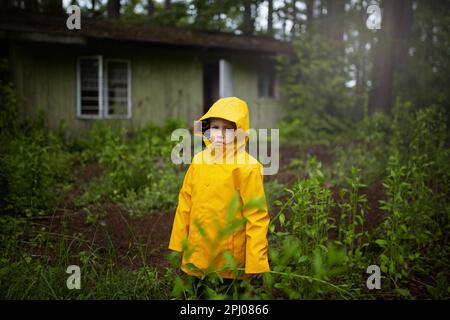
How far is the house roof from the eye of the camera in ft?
31.2

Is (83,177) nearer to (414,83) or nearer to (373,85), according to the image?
(373,85)

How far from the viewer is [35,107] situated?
10.4 meters

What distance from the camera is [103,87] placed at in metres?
11.2

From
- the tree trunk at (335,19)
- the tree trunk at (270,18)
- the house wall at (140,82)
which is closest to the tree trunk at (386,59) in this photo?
the house wall at (140,82)

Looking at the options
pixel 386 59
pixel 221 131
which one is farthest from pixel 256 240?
pixel 386 59

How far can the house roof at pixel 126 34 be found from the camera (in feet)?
31.2

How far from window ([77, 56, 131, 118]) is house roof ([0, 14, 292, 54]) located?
895 millimetres

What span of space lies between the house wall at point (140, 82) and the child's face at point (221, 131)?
7.41 m

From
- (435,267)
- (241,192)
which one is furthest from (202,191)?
(435,267)

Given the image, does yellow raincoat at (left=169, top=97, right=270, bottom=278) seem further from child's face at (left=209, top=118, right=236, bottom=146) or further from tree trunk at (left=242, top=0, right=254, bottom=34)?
tree trunk at (left=242, top=0, right=254, bottom=34)

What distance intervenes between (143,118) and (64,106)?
2.25m

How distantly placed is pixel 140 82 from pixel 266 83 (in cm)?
495

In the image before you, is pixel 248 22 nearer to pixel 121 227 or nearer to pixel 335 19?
pixel 335 19

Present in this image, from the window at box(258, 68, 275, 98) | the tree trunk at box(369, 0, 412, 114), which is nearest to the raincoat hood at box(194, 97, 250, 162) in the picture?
the tree trunk at box(369, 0, 412, 114)
